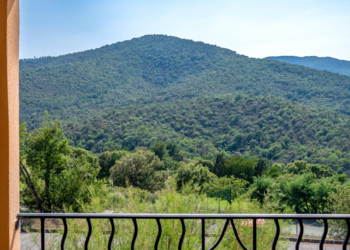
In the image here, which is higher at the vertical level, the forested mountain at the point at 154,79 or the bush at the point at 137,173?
the forested mountain at the point at 154,79

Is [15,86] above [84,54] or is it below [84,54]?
below

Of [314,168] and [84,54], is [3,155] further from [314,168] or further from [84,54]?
[84,54]

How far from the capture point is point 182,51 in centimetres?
6369

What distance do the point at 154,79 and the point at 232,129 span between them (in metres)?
26.2

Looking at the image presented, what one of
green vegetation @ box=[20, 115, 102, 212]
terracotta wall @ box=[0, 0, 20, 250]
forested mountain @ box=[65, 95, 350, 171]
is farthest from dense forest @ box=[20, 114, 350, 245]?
forested mountain @ box=[65, 95, 350, 171]

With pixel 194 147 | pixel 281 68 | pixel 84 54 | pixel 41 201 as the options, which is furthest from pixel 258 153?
pixel 84 54

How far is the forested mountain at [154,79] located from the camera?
128 ft

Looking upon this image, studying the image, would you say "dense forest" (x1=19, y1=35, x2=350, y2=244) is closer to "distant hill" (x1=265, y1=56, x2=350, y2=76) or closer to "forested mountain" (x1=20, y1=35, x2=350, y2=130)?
"forested mountain" (x1=20, y1=35, x2=350, y2=130)

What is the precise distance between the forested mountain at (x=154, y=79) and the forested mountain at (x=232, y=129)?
4.84 metres

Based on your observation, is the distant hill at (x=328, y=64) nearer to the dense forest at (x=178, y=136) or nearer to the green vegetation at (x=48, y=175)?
the dense forest at (x=178, y=136)

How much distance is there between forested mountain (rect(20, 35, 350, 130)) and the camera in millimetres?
39094

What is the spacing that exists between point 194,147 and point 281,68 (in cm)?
3049

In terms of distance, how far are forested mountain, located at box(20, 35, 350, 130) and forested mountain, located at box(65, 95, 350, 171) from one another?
484 centimetres

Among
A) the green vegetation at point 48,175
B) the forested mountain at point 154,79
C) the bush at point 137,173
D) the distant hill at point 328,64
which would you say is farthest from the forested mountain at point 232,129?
the distant hill at point 328,64
